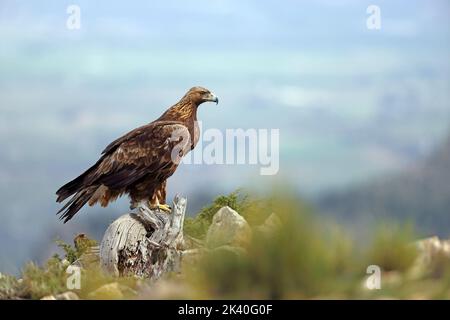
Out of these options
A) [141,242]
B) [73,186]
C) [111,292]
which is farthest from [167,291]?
[73,186]

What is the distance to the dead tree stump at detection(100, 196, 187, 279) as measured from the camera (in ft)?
18.2

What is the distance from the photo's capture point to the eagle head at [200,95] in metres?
5.53

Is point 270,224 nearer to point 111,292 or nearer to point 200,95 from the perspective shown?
point 111,292

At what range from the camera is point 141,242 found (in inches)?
223

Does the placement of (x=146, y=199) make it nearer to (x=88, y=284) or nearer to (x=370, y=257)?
(x=88, y=284)

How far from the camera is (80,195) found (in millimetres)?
5602

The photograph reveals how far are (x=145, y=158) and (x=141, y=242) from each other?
1.89 ft

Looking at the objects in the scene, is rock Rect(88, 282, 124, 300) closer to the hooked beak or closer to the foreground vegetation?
the foreground vegetation

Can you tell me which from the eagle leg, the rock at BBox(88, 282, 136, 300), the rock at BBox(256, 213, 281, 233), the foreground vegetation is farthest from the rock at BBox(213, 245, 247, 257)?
the eagle leg

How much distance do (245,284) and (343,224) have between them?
2.00 feet

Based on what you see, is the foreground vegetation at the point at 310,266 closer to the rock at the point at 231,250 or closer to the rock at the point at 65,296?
the rock at the point at 231,250

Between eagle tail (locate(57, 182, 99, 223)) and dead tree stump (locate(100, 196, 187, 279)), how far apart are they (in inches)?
9.9
